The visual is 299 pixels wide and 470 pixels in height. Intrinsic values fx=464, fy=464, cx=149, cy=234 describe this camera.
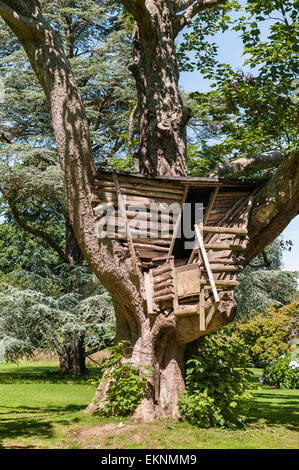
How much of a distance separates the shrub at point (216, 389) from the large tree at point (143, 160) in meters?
0.23

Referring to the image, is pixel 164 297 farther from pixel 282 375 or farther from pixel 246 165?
pixel 282 375

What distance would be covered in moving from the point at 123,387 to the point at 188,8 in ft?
24.0

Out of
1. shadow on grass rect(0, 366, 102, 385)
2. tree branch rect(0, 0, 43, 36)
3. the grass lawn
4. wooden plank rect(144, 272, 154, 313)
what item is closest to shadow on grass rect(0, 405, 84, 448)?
the grass lawn

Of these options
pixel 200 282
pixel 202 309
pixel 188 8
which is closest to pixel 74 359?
pixel 202 309

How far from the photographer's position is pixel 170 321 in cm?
685

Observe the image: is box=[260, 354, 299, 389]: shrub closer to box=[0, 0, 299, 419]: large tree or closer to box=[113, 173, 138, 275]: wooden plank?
box=[0, 0, 299, 419]: large tree

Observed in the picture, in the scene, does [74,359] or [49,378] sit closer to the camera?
[49,378]

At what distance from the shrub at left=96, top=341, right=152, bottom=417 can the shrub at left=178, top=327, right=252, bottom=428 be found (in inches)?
27.4

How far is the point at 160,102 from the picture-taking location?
812 centimetres

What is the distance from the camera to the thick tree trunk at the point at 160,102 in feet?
26.2

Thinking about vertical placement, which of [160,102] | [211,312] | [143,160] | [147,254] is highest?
[160,102]

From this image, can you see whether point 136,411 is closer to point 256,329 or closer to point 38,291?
point 38,291

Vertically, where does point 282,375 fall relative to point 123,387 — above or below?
below

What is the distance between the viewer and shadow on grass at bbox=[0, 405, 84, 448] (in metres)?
6.47
